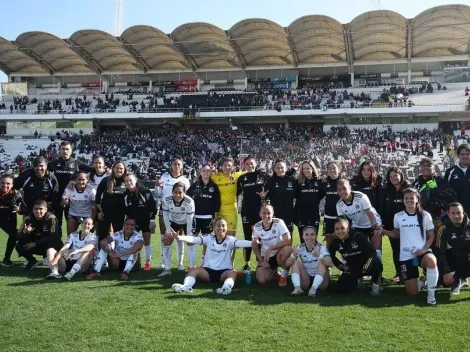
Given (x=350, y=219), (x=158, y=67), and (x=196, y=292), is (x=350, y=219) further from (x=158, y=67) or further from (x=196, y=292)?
Result: (x=158, y=67)

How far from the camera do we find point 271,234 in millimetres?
6449

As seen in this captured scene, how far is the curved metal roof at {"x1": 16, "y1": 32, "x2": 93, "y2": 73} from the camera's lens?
4128cm

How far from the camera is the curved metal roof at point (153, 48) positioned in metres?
38.8

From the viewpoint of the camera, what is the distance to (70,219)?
7750mm

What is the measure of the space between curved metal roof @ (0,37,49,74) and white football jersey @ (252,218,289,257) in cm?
4396

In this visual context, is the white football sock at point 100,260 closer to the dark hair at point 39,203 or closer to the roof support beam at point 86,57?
the dark hair at point 39,203

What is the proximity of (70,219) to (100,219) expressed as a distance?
724 mm

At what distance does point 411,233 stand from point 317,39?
3502 cm

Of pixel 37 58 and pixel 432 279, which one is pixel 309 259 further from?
pixel 37 58

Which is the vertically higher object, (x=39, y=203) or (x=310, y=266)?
(x=39, y=203)

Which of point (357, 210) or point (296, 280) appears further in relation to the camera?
point (357, 210)

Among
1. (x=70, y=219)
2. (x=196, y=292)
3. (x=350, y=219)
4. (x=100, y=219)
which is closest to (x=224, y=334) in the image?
(x=196, y=292)

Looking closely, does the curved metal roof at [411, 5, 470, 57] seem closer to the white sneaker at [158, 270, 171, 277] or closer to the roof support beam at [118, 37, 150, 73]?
the roof support beam at [118, 37, 150, 73]

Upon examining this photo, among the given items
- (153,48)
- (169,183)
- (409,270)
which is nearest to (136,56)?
(153,48)
